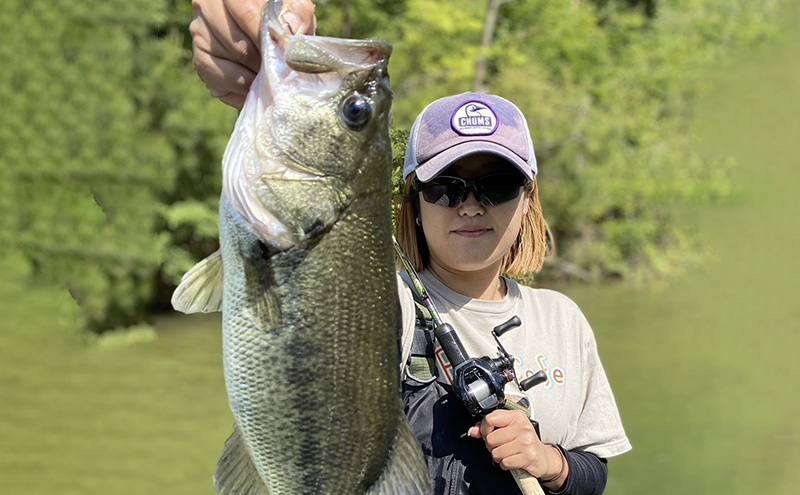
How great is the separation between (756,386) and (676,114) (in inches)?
389

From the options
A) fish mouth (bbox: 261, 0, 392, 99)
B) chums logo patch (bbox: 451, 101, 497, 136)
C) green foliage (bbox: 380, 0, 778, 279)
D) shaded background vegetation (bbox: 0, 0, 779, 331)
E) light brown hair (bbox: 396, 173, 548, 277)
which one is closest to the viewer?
fish mouth (bbox: 261, 0, 392, 99)

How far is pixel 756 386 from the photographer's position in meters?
12.9

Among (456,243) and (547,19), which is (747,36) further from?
(456,243)

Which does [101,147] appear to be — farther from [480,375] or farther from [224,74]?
[480,375]

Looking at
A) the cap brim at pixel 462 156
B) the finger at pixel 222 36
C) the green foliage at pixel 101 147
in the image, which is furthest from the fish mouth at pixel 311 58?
the green foliage at pixel 101 147

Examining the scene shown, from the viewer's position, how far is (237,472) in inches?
74.8

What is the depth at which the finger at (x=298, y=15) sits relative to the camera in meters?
1.85

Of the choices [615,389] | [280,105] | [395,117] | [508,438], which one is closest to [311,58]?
[280,105]

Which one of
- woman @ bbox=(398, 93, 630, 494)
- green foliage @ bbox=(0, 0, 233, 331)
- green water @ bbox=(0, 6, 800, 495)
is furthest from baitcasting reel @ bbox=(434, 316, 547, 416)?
green foliage @ bbox=(0, 0, 233, 331)

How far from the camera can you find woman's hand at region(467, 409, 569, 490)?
2.13 meters

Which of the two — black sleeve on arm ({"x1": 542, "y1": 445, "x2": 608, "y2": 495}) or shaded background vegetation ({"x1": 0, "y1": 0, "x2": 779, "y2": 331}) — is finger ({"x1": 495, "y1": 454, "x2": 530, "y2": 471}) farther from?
shaded background vegetation ({"x1": 0, "y1": 0, "x2": 779, "y2": 331})

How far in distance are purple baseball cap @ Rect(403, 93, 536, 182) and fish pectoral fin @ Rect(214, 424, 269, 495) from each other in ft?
3.00

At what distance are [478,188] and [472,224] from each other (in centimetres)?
10

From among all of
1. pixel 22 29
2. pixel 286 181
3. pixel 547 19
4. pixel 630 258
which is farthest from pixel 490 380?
pixel 547 19
